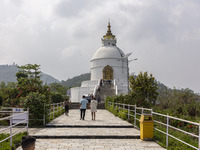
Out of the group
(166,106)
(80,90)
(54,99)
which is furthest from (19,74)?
(166,106)

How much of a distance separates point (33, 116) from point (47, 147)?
16.3 ft

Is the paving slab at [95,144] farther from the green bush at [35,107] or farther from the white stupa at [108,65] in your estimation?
the white stupa at [108,65]

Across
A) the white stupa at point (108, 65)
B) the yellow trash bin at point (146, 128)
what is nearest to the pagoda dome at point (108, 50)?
the white stupa at point (108, 65)

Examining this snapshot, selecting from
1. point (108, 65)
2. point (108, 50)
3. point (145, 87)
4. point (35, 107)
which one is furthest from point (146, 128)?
point (108, 50)

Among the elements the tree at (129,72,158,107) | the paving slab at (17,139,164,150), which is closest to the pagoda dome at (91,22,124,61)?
the tree at (129,72,158,107)

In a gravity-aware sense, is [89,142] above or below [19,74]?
below

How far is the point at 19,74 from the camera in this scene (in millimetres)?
48406

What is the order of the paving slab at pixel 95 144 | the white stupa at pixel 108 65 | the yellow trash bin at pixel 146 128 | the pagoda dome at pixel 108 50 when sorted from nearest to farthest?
the paving slab at pixel 95 144 → the yellow trash bin at pixel 146 128 → the white stupa at pixel 108 65 → the pagoda dome at pixel 108 50

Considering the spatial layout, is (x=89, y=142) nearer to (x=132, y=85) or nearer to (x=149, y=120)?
(x=149, y=120)

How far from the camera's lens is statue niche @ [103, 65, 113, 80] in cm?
4425

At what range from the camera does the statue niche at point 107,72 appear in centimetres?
4425

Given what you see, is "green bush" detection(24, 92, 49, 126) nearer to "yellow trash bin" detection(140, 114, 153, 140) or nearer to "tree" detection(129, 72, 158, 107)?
"yellow trash bin" detection(140, 114, 153, 140)

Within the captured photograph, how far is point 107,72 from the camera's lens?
44688 mm

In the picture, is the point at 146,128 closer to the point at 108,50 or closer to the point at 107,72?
the point at 107,72
